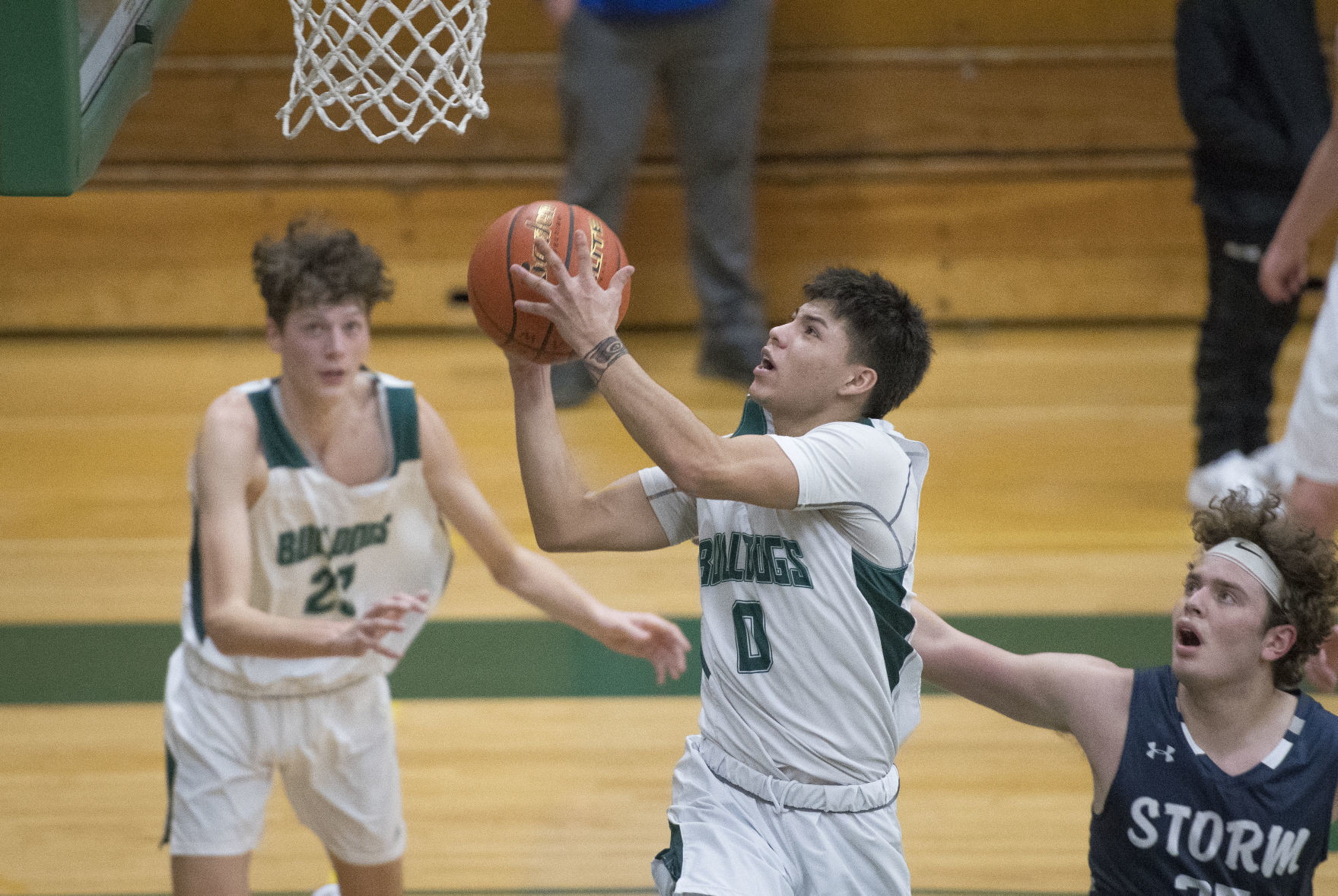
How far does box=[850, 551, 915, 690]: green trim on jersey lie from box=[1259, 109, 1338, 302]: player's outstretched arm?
2.03 metres

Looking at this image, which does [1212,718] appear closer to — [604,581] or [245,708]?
[245,708]

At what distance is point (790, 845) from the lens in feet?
8.08

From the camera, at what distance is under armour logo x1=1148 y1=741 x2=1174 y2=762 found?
100 inches

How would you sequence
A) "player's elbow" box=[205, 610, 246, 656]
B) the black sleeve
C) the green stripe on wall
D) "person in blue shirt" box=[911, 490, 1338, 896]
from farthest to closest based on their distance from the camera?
the black sleeve < the green stripe on wall < "player's elbow" box=[205, 610, 246, 656] < "person in blue shirt" box=[911, 490, 1338, 896]

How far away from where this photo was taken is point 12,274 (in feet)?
25.9

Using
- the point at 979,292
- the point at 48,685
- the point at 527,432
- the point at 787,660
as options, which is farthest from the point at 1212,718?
the point at 979,292

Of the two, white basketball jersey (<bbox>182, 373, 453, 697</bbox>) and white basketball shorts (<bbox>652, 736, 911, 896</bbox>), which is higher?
white basketball jersey (<bbox>182, 373, 453, 697</bbox>)

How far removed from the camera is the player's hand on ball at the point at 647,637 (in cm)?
312

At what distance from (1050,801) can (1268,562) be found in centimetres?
151

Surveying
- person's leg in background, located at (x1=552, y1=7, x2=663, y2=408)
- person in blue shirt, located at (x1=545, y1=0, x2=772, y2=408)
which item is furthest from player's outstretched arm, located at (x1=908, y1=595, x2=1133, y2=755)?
person's leg in background, located at (x1=552, y1=7, x2=663, y2=408)

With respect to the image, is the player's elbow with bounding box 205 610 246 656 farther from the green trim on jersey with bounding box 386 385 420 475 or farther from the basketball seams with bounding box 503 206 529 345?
the basketball seams with bounding box 503 206 529 345

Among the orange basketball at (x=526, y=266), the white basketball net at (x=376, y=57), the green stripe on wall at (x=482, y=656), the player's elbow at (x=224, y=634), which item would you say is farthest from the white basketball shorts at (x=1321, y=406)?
the player's elbow at (x=224, y=634)

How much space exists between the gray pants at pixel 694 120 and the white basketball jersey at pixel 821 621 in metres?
4.36

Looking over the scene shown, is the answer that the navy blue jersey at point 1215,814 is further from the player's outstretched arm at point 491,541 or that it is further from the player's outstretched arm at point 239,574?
the player's outstretched arm at point 239,574
